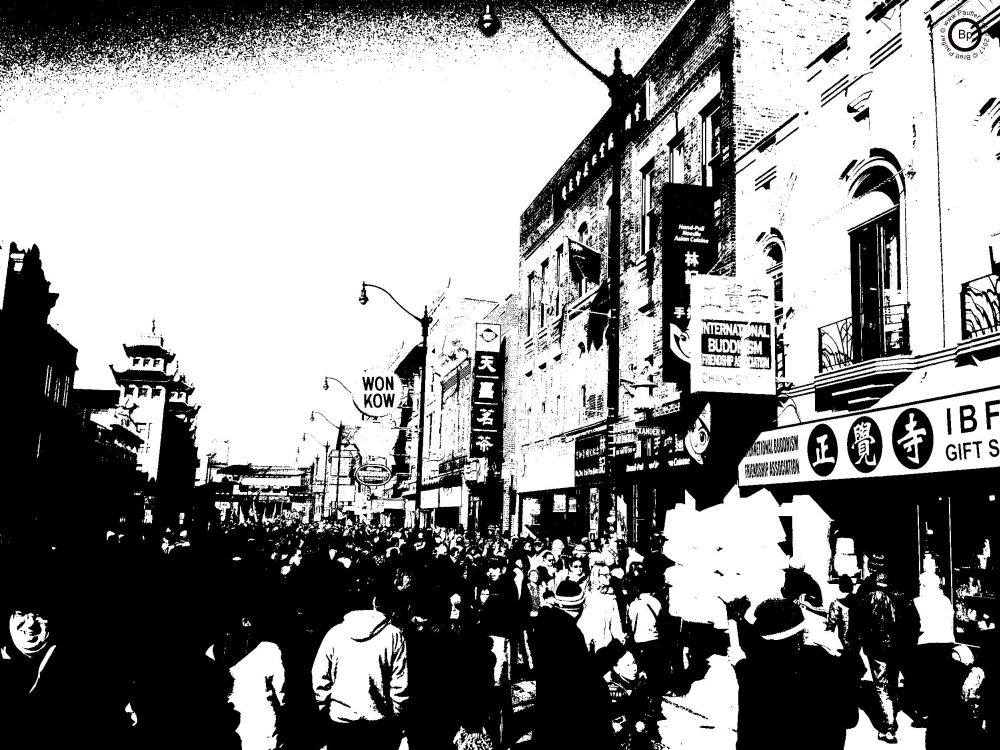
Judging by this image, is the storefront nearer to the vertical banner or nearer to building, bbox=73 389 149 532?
the vertical banner

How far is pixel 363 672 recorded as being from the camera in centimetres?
580

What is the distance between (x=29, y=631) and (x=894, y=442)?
1144cm

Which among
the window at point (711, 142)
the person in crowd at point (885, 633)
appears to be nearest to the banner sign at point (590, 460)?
the window at point (711, 142)

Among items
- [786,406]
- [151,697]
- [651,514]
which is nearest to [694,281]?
[786,406]

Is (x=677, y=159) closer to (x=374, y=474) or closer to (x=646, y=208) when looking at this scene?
(x=646, y=208)

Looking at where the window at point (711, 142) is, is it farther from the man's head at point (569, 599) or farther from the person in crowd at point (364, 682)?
the person in crowd at point (364, 682)

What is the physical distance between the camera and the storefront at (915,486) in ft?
39.0

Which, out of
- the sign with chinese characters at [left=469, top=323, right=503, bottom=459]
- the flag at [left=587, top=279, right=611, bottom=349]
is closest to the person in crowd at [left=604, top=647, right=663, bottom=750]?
the flag at [left=587, top=279, right=611, bottom=349]

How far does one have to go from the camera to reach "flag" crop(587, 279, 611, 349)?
2531 cm

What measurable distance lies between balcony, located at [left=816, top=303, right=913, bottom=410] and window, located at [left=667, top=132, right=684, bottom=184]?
7797 mm

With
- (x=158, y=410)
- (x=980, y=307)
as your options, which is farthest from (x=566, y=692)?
(x=158, y=410)

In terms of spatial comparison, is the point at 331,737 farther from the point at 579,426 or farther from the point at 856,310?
the point at 579,426

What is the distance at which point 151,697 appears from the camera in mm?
7004

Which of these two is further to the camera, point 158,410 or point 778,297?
point 158,410
